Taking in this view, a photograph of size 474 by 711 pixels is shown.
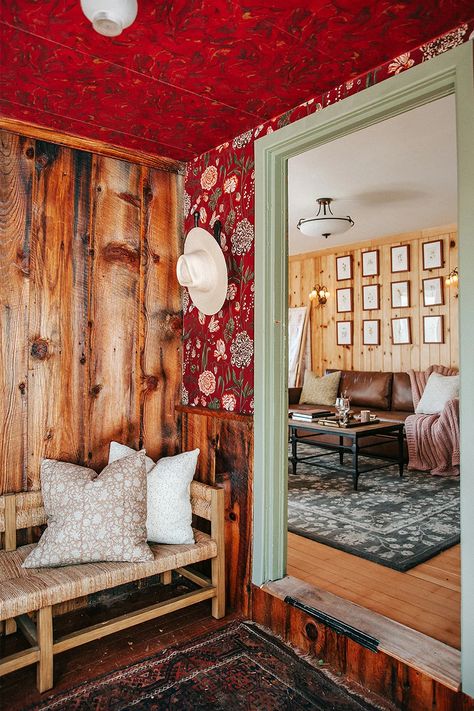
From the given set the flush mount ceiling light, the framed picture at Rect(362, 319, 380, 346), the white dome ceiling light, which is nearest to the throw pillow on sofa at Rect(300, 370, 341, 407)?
the framed picture at Rect(362, 319, 380, 346)

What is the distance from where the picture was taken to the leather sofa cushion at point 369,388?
6410 millimetres

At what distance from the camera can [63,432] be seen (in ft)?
8.50

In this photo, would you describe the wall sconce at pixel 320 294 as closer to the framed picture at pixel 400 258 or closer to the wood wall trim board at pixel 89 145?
the framed picture at pixel 400 258

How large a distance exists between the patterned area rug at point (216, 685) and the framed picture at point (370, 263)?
559cm

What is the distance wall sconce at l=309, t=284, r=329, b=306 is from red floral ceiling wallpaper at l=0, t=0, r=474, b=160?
5.32 meters

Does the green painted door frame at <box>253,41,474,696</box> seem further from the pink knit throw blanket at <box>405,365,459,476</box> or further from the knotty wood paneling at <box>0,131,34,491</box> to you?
the pink knit throw blanket at <box>405,365,459,476</box>

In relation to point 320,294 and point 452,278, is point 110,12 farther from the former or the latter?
point 320,294

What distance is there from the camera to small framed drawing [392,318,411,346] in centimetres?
665

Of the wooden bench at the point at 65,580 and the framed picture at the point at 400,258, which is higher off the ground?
the framed picture at the point at 400,258

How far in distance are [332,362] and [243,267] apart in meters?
5.29

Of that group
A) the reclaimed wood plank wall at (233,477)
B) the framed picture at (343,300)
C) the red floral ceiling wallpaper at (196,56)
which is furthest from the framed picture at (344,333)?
the red floral ceiling wallpaper at (196,56)

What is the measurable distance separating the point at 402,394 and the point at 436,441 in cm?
126

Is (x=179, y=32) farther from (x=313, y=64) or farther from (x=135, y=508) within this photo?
(x=135, y=508)

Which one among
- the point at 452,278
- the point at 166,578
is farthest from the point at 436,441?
the point at 166,578
